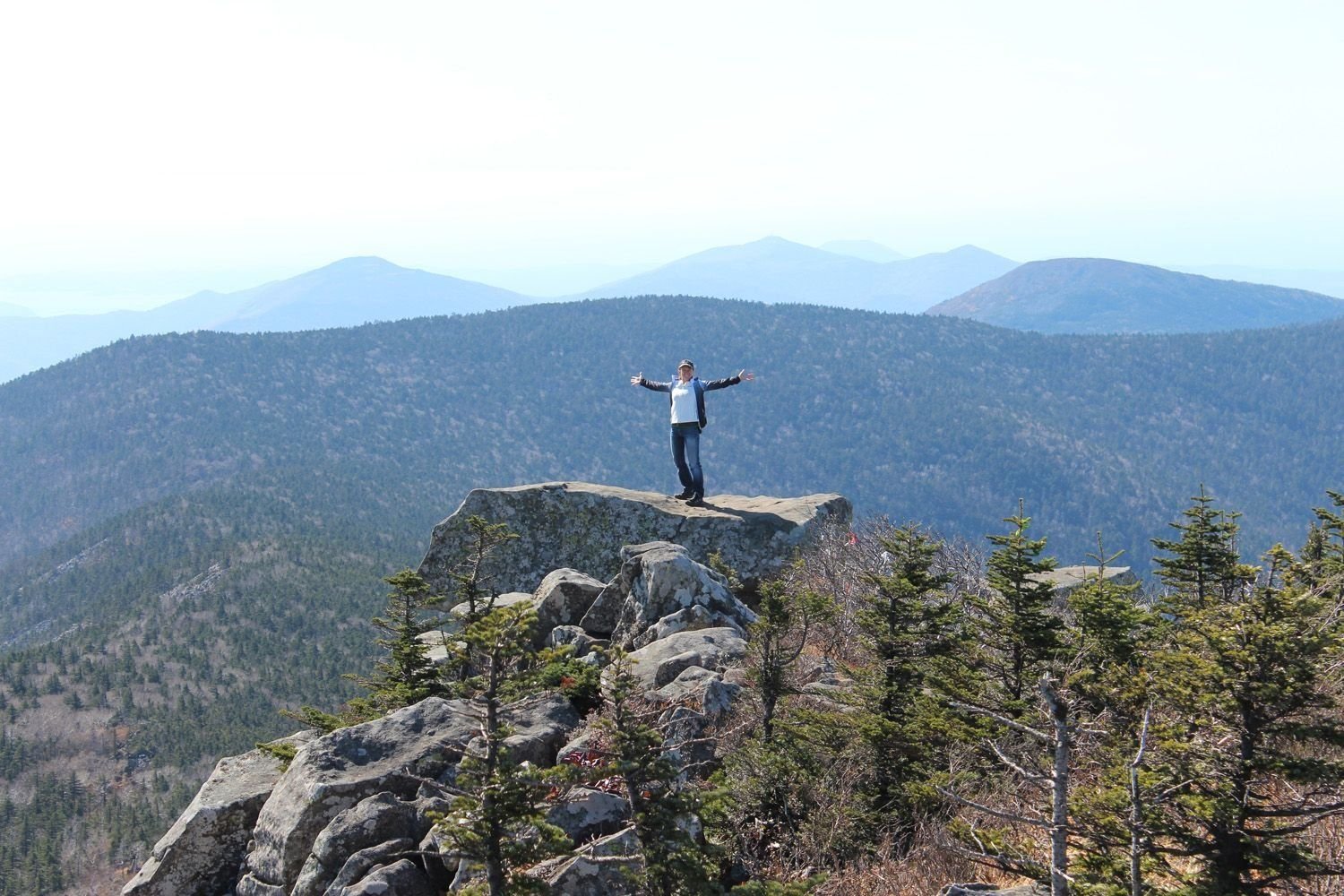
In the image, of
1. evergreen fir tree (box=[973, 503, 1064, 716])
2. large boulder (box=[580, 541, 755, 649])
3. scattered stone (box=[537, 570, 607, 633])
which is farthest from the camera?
scattered stone (box=[537, 570, 607, 633])

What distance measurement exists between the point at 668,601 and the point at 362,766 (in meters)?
6.00

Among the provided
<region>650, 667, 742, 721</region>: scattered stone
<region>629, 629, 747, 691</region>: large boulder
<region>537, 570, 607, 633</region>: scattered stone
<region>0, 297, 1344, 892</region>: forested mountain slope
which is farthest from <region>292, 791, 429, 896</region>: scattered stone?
<region>0, 297, 1344, 892</region>: forested mountain slope

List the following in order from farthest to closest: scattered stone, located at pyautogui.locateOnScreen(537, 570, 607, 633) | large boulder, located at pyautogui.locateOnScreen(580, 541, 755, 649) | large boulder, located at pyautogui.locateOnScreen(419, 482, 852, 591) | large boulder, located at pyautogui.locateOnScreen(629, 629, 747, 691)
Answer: large boulder, located at pyautogui.locateOnScreen(419, 482, 852, 591) → scattered stone, located at pyautogui.locateOnScreen(537, 570, 607, 633) → large boulder, located at pyautogui.locateOnScreen(580, 541, 755, 649) → large boulder, located at pyautogui.locateOnScreen(629, 629, 747, 691)

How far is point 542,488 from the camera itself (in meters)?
20.3

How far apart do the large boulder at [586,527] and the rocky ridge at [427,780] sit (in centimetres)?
309

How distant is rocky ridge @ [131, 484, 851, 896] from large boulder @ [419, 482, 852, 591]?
3.09 metres

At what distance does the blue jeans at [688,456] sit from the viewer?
17.8 m

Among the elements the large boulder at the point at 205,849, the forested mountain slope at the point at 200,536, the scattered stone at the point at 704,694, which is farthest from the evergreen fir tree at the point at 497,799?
the forested mountain slope at the point at 200,536

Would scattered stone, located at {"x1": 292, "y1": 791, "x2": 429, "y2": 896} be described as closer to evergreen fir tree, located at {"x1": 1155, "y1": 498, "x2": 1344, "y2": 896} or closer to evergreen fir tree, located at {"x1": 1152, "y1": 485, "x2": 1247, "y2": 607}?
evergreen fir tree, located at {"x1": 1155, "y1": 498, "x2": 1344, "y2": 896}

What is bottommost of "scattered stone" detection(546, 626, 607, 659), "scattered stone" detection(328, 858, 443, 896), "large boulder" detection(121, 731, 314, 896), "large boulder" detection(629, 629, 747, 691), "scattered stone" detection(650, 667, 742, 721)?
"large boulder" detection(121, 731, 314, 896)

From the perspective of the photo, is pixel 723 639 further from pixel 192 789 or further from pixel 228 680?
pixel 228 680

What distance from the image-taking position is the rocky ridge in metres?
7.43

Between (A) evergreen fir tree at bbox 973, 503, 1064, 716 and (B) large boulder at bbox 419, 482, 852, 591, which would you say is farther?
(B) large boulder at bbox 419, 482, 852, 591

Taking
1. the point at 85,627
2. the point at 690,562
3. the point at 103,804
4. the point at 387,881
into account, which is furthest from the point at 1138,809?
the point at 85,627
